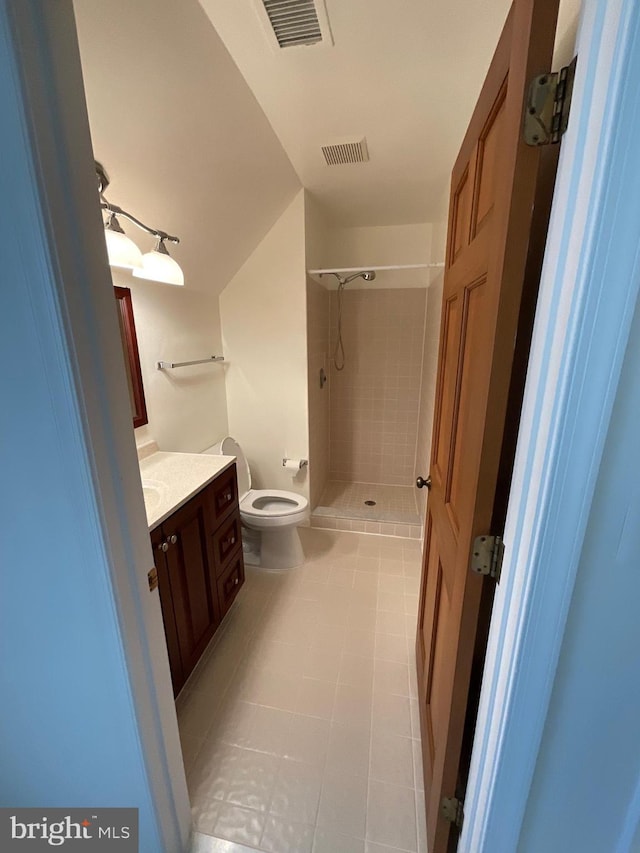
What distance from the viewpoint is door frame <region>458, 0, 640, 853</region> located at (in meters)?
0.43

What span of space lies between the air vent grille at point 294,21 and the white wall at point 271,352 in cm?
109

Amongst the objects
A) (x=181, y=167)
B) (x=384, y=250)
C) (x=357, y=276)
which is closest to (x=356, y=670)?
(x=181, y=167)

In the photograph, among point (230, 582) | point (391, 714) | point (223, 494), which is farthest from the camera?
point (230, 582)

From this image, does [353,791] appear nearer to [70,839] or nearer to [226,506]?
[70,839]

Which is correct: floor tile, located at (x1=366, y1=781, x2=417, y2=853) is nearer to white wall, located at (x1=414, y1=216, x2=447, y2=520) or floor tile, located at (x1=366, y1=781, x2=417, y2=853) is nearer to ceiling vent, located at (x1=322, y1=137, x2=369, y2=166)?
white wall, located at (x1=414, y1=216, x2=447, y2=520)

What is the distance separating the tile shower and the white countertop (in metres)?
1.12

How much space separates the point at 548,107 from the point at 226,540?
185 centimetres

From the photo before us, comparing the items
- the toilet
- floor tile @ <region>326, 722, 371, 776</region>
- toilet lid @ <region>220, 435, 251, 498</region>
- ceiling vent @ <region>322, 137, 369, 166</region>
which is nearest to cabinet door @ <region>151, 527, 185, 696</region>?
floor tile @ <region>326, 722, 371, 776</region>

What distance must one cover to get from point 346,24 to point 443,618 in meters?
1.93

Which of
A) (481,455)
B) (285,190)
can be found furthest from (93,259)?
(285,190)

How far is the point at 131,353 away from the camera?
69.2 inches

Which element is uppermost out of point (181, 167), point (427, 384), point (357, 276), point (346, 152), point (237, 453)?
point (346, 152)

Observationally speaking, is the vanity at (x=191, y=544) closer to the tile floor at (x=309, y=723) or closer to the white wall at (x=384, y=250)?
the tile floor at (x=309, y=723)

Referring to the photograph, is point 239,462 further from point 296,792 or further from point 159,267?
point 296,792
